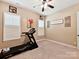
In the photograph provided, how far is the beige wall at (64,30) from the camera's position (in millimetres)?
4696

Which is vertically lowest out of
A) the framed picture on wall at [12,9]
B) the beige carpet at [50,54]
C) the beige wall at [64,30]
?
the beige carpet at [50,54]

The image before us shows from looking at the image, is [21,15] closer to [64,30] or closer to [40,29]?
[40,29]

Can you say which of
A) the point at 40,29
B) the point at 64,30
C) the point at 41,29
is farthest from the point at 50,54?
the point at 41,29

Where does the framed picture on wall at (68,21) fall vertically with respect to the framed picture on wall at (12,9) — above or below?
below

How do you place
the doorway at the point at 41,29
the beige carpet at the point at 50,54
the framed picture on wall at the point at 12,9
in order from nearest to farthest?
the beige carpet at the point at 50,54 → the framed picture on wall at the point at 12,9 → the doorway at the point at 41,29

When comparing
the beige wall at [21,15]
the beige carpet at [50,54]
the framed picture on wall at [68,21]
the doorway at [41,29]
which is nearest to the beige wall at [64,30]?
the framed picture on wall at [68,21]

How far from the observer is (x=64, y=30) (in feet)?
17.9

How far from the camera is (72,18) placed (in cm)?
484

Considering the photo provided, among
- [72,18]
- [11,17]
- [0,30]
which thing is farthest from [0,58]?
[72,18]

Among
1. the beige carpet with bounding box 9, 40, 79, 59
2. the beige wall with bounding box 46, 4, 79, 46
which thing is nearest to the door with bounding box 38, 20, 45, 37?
the beige wall with bounding box 46, 4, 79, 46

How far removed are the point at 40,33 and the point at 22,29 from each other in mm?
2071

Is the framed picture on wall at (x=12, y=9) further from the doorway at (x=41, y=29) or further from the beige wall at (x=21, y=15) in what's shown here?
the doorway at (x=41, y=29)

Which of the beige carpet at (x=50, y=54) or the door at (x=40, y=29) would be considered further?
the door at (x=40, y=29)

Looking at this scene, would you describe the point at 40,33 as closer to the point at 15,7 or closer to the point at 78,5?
the point at 15,7
